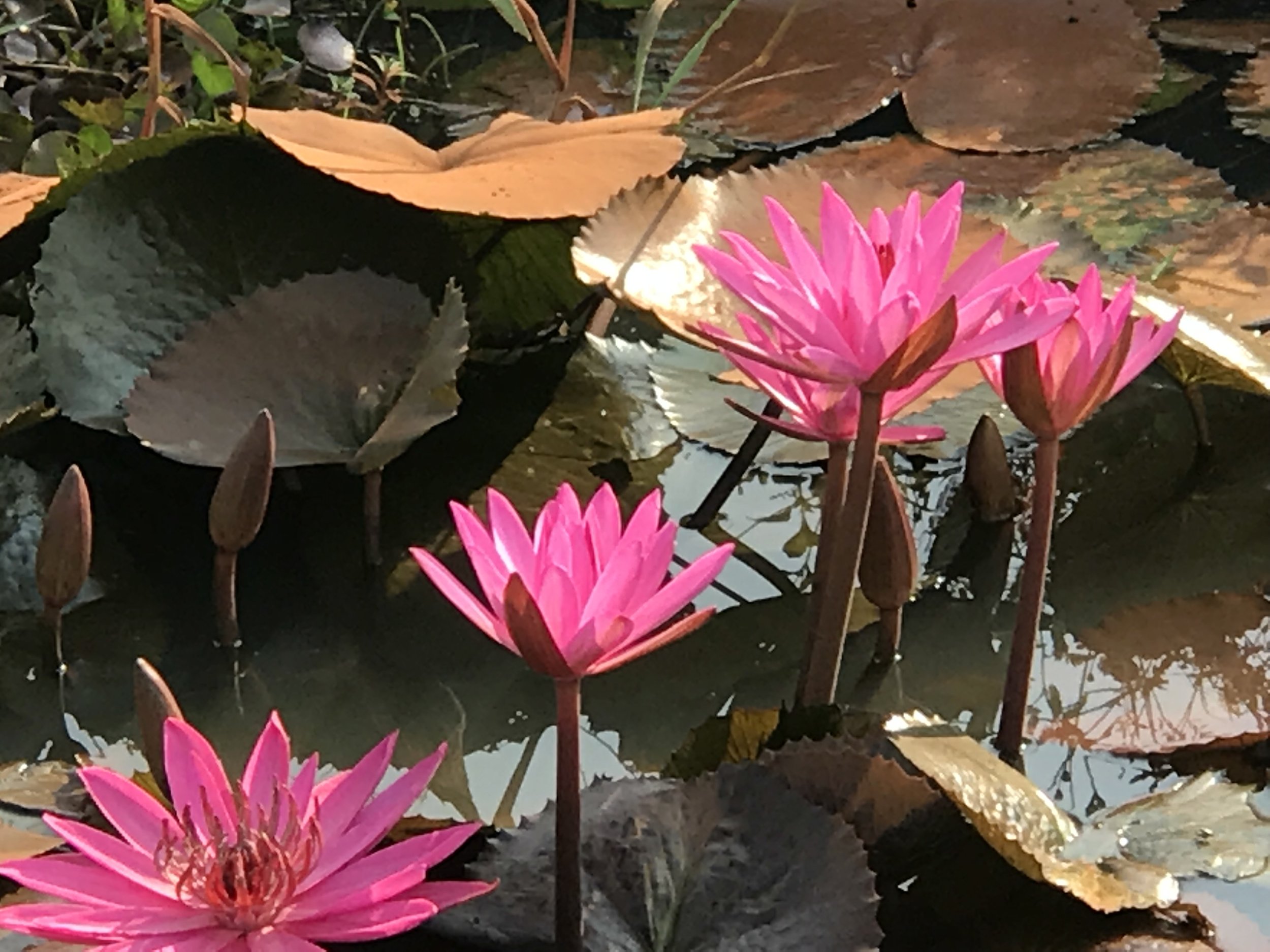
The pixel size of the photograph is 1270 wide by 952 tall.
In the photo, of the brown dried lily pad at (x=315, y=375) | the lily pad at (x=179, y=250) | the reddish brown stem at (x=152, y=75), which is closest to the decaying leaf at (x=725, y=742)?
the brown dried lily pad at (x=315, y=375)

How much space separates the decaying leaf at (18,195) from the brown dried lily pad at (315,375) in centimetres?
13

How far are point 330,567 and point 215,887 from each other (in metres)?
0.40

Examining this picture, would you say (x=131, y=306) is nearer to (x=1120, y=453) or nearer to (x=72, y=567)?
(x=72, y=567)

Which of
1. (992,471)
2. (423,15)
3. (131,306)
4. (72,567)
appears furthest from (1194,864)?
(423,15)

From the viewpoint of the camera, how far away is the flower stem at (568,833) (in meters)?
0.43

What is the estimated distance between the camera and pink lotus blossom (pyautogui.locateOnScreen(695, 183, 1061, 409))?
1.44 feet

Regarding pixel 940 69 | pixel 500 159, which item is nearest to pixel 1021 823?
pixel 500 159

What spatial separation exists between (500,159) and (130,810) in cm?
54

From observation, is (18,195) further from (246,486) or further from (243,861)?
(243,861)

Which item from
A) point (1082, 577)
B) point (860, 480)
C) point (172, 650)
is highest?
point (860, 480)

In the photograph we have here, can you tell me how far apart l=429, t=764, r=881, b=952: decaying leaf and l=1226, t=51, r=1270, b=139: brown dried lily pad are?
3.71 feet

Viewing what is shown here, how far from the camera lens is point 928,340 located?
0.43m

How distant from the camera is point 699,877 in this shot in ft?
1.48

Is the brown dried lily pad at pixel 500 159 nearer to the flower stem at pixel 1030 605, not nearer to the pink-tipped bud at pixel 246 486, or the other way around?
the pink-tipped bud at pixel 246 486
